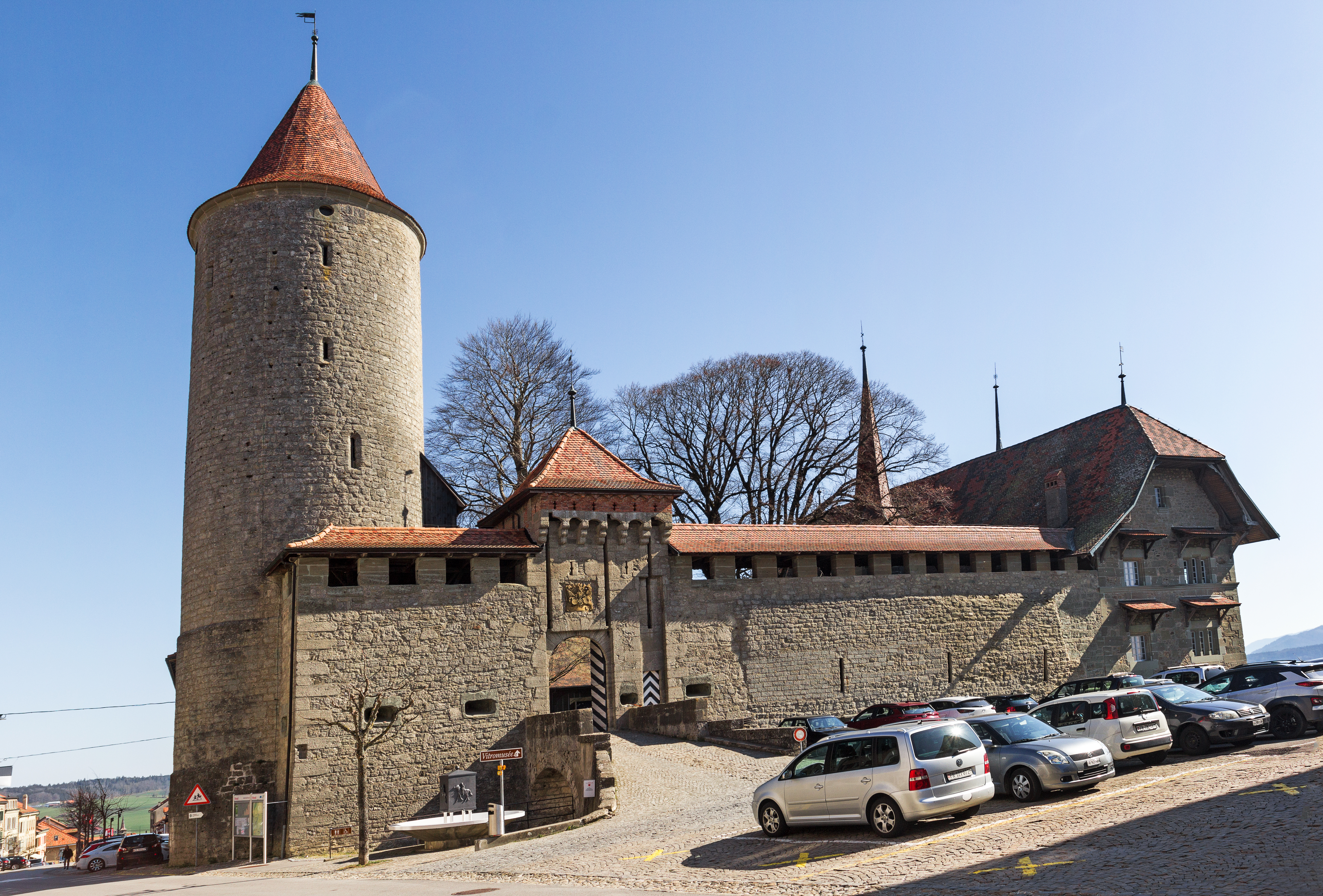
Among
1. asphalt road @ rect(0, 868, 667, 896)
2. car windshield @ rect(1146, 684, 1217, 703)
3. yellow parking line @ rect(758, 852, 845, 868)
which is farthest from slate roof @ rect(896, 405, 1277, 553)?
asphalt road @ rect(0, 868, 667, 896)

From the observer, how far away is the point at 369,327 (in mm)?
28266

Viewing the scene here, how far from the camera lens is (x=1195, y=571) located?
3609 cm

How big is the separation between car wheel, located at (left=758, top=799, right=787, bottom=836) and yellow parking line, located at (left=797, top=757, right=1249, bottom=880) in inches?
84.8

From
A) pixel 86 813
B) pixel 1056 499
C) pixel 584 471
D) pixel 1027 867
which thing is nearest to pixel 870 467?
pixel 1056 499

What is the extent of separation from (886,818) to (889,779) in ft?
1.59

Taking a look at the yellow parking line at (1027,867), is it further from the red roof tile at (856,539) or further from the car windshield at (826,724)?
the red roof tile at (856,539)

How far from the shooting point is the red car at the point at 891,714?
21766 mm

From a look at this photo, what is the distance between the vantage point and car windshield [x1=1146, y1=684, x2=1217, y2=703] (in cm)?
1805

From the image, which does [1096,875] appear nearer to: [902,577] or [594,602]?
[594,602]

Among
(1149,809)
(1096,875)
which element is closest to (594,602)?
(1149,809)

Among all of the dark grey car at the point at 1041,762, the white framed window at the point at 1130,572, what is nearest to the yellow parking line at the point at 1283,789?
the dark grey car at the point at 1041,762

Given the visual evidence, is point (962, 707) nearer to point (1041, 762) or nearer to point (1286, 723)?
point (1286, 723)

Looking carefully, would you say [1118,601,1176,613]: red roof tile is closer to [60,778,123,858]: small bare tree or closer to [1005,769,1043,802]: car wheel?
[1005,769,1043,802]: car wheel

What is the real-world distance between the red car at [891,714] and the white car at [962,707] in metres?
0.25
